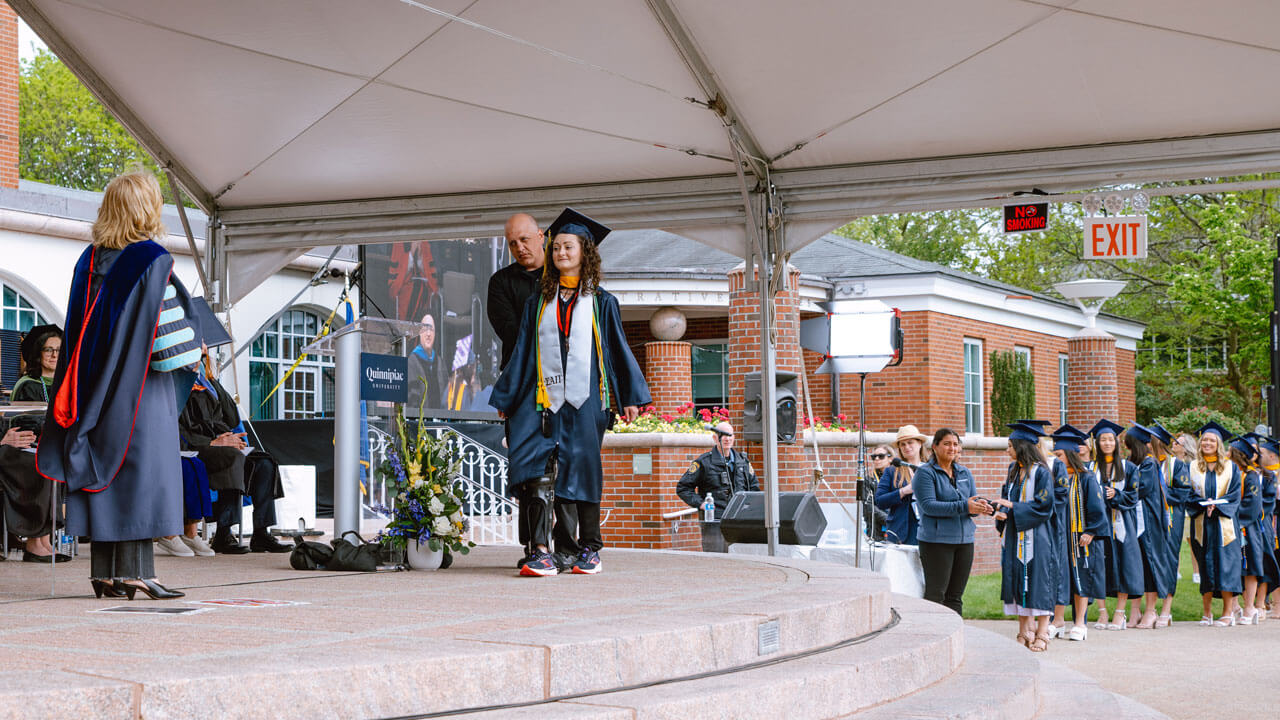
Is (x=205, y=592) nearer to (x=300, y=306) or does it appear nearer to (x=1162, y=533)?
(x=1162, y=533)

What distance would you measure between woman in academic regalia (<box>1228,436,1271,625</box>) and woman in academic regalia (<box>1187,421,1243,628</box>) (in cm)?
11

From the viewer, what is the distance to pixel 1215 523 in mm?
13227

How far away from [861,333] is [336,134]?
15.8 feet

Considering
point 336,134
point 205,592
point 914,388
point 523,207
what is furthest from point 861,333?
point 914,388

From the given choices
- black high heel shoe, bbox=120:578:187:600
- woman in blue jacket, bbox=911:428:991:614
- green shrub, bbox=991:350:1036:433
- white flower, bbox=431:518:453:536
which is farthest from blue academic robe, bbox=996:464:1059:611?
green shrub, bbox=991:350:1036:433

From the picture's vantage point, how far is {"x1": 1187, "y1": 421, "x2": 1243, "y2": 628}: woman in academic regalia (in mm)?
12891

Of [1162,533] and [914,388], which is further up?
[914,388]

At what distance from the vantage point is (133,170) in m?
5.54

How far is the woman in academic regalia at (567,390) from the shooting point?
257 inches

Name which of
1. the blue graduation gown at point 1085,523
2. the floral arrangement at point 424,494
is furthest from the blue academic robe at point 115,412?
the blue graduation gown at point 1085,523

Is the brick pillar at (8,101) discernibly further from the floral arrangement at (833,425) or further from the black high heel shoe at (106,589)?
the black high heel shoe at (106,589)

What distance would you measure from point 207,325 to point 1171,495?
34.8ft

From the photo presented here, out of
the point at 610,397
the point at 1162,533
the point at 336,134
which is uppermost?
the point at 336,134

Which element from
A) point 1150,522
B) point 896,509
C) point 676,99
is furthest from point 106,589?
point 1150,522
